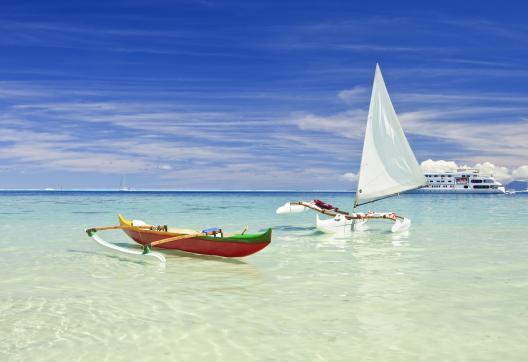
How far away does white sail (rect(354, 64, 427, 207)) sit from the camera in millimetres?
27125

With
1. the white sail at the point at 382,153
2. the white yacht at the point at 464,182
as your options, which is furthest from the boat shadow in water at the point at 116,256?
the white yacht at the point at 464,182

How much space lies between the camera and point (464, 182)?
165 m

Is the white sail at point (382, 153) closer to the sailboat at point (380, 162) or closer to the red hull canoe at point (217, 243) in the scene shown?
the sailboat at point (380, 162)

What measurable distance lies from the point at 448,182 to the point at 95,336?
17283cm

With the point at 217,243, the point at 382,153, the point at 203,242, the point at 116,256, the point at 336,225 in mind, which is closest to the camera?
the point at 217,243

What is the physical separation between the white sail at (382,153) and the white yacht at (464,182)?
14540 cm

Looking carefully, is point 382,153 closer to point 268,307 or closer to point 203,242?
point 203,242

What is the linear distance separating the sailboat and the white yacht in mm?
145263

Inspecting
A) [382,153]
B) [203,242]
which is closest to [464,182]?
[382,153]

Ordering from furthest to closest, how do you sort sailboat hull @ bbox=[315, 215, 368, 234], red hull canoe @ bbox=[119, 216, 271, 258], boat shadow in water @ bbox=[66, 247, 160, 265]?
sailboat hull @ bbox=[315, 215, 368, 234]
boat shadow in water @ bbox=[66, 247, 160, 265]
red hull canoe @ bbox=[119, 216, 271, 258]

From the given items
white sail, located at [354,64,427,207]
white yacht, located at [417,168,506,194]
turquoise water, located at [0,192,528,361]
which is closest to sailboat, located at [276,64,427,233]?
white sail, located at [354,64,427,207]

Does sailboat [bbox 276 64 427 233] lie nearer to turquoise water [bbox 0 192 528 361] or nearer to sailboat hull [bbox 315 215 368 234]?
sailboat hull [bbox 315 215 368 234]

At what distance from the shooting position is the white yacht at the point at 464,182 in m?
166

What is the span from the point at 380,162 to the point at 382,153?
0.54 meters
